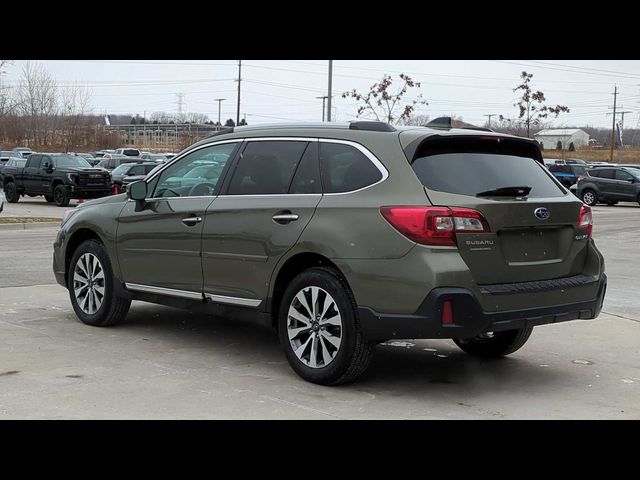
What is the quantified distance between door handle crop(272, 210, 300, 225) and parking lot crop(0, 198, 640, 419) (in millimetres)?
1145

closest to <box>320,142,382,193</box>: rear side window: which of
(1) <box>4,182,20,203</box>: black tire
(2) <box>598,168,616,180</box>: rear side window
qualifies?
(1) <box>4,182,20,203</box>: black tire

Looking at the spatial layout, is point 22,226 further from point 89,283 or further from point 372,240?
point 372,240

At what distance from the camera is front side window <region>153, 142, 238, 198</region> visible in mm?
7012

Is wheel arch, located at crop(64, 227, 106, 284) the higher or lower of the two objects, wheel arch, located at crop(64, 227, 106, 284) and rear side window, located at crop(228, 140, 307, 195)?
the lower

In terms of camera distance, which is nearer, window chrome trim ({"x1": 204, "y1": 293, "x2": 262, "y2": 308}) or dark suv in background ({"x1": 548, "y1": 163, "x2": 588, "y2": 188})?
window chrome trim ({"x1": 204, "y1": 293, "x2": 262, "y2": 308})

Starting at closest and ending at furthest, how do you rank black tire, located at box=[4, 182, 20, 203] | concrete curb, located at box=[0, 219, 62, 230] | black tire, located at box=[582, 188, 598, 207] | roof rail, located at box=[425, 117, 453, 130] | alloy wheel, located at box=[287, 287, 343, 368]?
alloy wheel, located at box=[287, 287, 343, 368] < roof rail, located at box=[425, 117, 453, 130] < concrete curb, located at box=[0, 219, 62, 230] < black tire, located at box=[4, 182, 20, 203] < black tire, located at box=[582, 188, 598, 207]

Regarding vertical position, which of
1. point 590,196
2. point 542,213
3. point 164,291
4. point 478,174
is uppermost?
point 478,174

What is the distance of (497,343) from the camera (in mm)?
7012

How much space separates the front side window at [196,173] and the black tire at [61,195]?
2215 cm

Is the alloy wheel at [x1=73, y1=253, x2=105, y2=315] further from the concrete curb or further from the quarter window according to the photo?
the concrete curb

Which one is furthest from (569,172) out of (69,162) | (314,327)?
(314,327)

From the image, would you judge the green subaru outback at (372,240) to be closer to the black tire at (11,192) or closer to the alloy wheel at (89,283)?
the alloy wheel at (89,283)

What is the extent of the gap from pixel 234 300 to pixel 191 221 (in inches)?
33.1
